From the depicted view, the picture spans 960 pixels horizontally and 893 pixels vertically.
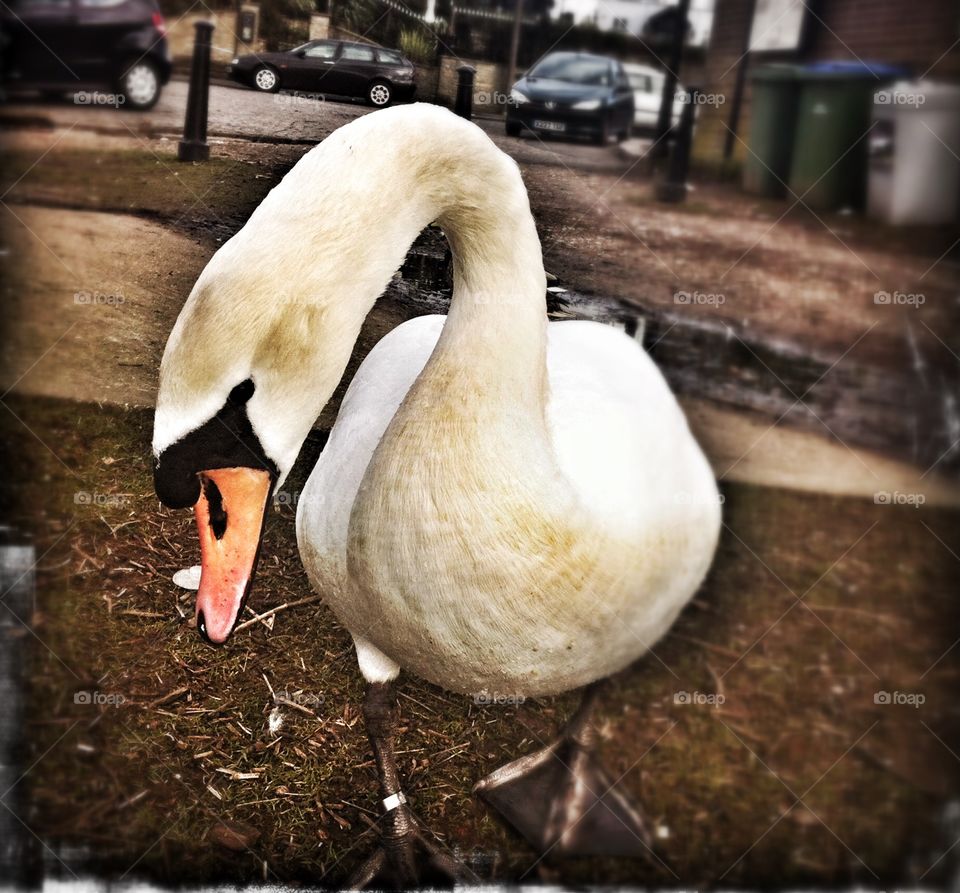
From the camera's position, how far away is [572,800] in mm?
1937

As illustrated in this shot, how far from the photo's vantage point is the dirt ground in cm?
176

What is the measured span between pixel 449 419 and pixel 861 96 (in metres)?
0.98

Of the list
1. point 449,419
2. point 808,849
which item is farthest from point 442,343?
Answer: point 808,849

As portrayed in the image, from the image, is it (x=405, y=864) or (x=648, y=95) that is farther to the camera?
(x=405, y=864)

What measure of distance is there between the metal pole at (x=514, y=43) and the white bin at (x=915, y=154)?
2.20ft

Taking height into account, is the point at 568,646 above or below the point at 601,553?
below

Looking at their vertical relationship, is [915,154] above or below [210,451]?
above

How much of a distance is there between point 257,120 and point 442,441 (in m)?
0.79

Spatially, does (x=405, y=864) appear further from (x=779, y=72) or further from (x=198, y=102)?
(x=779, y=72)

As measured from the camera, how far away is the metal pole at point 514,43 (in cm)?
167

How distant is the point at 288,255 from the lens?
1.25 m

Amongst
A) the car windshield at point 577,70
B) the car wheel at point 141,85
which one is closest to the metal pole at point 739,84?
the car windshield at point 577,70

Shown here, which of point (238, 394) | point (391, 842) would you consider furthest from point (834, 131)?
point (391, 842)

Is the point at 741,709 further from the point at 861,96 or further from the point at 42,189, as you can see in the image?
the point at 42,189
